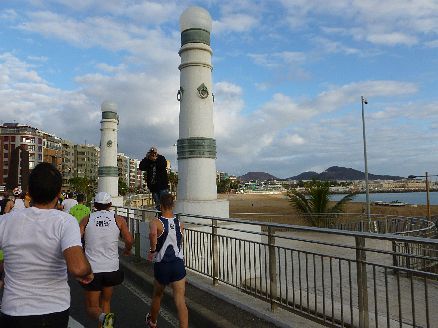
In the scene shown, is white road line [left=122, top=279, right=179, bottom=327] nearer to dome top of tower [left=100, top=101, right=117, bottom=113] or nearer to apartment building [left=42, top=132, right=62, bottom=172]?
dome top of tower [left=100, top=101, right=117, bottom=113]

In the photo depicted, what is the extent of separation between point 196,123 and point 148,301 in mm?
5576

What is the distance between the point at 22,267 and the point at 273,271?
12.1 ft

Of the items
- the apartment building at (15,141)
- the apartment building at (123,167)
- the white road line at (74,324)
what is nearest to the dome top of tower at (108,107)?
the white road line at (74,324)

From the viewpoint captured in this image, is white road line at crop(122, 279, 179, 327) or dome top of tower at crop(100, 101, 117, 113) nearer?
white road line at crop(122, 279, 179, 327)

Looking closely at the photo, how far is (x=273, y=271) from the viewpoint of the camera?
18.0 feet

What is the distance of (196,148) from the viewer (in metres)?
11.1

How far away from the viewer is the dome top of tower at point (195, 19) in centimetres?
1133

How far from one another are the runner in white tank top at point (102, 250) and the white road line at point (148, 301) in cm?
106

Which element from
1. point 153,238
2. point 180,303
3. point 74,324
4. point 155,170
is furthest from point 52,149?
point 180,303

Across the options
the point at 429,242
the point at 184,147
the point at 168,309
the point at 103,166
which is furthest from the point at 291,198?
the point at 429,242

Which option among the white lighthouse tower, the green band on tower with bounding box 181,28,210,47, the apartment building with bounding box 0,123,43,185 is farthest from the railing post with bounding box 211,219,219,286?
the apartment building with bounding box 0,123,43,185

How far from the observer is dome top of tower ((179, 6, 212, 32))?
1133cm

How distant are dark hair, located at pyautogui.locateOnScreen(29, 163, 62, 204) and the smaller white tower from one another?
20.6 m

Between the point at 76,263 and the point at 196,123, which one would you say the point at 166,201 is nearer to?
the point at 76,263
